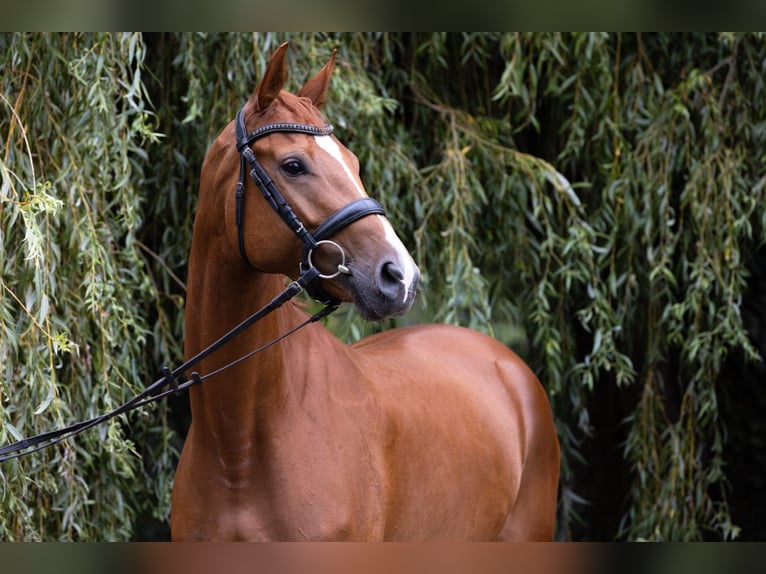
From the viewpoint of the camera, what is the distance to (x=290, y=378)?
7.73ft

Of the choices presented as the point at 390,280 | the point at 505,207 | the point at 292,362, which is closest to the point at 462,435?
the point at 292,362

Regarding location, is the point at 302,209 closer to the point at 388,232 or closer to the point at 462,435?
the point at 388,232

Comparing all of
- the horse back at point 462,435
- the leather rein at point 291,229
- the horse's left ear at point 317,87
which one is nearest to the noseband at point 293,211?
the leather rein at point 291,229

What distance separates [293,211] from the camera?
7.02 feet

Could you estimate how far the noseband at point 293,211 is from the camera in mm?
2074

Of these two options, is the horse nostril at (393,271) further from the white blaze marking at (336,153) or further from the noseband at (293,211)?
the white blaze marking at (336,153)

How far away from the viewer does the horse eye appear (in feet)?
7.04

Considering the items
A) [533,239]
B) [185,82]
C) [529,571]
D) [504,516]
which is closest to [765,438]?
[533,239]

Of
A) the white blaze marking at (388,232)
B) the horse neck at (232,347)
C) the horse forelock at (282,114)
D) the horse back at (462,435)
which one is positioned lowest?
the horse back at (462,435)

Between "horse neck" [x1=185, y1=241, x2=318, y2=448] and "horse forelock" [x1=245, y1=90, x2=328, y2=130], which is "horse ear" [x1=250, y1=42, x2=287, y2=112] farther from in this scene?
"horse neck" [x1=185, y1=241, x2=318, y2=448]

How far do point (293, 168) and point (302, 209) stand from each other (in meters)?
0.09

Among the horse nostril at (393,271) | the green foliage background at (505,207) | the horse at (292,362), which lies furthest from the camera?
the green foliage background at (505,207)

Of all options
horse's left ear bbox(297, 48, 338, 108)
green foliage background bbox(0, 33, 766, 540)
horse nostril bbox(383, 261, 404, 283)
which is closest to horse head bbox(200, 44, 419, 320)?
horse nostril bbox(383, 261, 404, 283)
